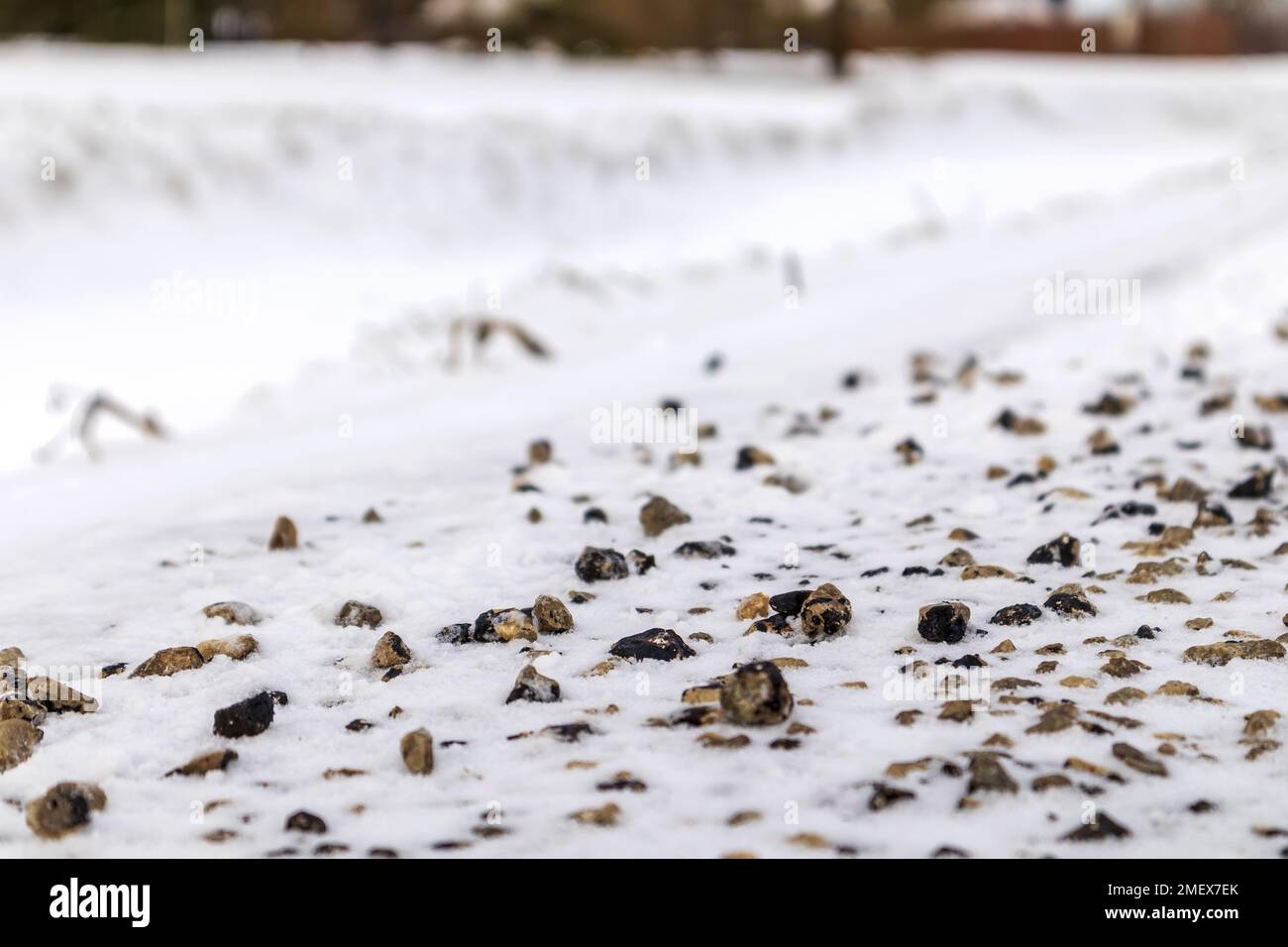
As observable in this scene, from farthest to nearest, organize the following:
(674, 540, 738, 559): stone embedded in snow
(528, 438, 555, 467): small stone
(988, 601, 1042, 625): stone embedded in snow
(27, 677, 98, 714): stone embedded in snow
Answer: (528, 438, 555, 467): small stone → (674, 540, 738, 559): stone embedded in snow → (988, 601, 1042, 625): stone embedded in snow → (27, 677, 98, 714): stone embedded in snow

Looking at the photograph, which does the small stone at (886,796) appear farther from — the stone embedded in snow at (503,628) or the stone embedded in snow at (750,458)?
the stone embedded in snow at (750,458)

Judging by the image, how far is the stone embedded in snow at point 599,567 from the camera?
9.48 ft

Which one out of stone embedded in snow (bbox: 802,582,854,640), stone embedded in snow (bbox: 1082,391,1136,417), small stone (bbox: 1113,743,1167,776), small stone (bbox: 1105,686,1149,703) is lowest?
small stone (bbox: 1113,743,1167,776)

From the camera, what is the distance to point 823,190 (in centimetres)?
1562

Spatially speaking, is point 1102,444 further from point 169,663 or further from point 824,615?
point 169,663

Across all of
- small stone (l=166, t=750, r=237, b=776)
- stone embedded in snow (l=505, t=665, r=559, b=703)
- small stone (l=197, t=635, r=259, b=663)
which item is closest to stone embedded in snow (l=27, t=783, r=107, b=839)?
small stone (l=166, t=750, r=237, b=776)

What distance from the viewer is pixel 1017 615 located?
2537 mm

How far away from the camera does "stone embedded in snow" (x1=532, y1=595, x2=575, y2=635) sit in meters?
Answer: 2.58

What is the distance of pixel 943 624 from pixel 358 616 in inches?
48.4

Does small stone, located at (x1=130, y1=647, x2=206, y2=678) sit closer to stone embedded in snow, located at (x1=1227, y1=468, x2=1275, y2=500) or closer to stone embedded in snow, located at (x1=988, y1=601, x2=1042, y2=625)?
stone embedded in snow, located at (x1=988, y1=601, x2=1042, y2=625)

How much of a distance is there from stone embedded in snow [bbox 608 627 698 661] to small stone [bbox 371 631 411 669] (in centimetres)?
41

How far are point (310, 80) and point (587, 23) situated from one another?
10119mm

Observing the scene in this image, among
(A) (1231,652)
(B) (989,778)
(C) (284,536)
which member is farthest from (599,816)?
(C) (284,536)

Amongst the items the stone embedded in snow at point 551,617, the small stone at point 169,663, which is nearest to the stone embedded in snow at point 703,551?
the stone embedded in snow at point 551,617
